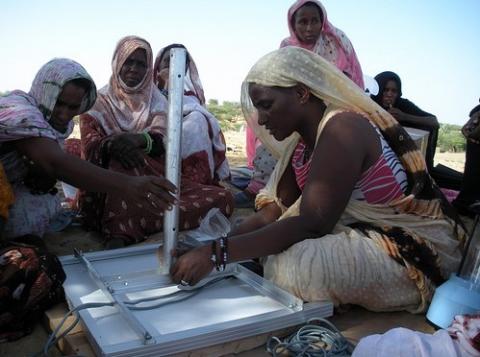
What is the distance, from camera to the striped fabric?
8.17 feet

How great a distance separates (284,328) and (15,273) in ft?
3.77

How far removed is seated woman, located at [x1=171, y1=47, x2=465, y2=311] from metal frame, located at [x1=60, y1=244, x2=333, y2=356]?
11 cm

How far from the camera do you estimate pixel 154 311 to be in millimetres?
2307

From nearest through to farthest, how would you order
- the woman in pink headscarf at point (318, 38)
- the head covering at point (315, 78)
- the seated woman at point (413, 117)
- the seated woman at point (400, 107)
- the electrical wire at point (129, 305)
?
1. the electrical wire at point (129, 305)
2. the head covering at point (315, 78)
3. the seated woman at point (413, 117)
4. the woman in pink headscarf at point (318, 38)
5. the seated woman at point (400, 107)

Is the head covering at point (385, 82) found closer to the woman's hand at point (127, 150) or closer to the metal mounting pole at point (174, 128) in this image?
the woman's hand at point (127, 150)

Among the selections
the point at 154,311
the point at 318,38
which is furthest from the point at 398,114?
the point at 154,311

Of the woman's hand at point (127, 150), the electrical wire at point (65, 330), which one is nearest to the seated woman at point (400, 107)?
the woman's hand at point (127, 150)

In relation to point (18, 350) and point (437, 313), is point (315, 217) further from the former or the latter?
point (18, 350)

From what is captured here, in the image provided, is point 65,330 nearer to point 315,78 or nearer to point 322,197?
point 322,197

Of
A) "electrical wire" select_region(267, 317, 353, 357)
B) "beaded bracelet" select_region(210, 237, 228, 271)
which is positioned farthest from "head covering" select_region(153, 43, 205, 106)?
"electrical wire" select_region(267, 317, 353, 357)

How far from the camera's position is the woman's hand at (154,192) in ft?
7.42

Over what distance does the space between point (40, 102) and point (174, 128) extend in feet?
4.44

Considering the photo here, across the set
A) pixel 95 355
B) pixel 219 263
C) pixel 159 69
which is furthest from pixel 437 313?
pixel 159 69

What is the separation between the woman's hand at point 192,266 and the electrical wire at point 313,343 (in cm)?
40
